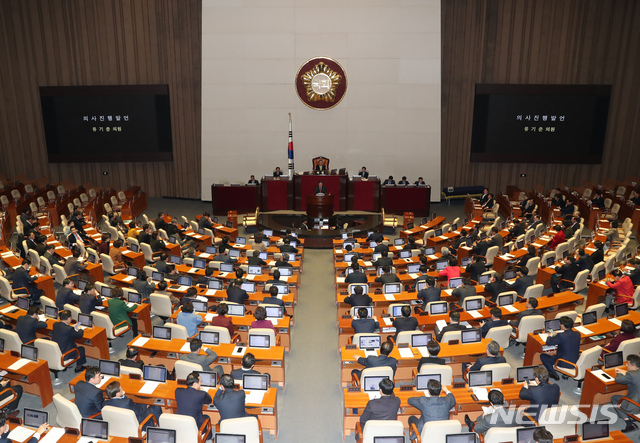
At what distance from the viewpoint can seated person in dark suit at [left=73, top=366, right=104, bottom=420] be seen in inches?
293

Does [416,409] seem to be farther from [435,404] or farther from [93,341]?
[93,341]

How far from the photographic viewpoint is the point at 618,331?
1009 cm

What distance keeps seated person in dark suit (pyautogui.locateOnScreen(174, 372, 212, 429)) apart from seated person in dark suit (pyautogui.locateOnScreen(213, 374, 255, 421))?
0.22 metres

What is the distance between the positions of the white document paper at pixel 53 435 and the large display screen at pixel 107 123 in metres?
19.8

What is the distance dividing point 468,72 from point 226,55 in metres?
11.5

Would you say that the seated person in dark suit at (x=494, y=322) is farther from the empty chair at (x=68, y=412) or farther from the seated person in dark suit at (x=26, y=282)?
the seated person in dark suit at (x=26, y=282)

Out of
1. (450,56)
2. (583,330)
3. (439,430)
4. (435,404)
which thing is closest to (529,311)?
(583,330)

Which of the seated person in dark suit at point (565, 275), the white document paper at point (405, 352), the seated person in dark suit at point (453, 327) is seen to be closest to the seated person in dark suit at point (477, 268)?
the seated person in dark suit at point (565, 275)

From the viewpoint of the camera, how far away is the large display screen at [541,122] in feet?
78.3

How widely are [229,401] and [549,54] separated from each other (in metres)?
22.9

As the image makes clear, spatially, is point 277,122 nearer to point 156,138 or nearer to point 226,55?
point 226,55

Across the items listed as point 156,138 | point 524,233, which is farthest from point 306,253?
point 156,138

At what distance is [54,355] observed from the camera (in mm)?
9133

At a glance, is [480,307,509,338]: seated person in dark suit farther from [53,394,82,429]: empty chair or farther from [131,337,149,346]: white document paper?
[53,394,82,429]: empty chair
